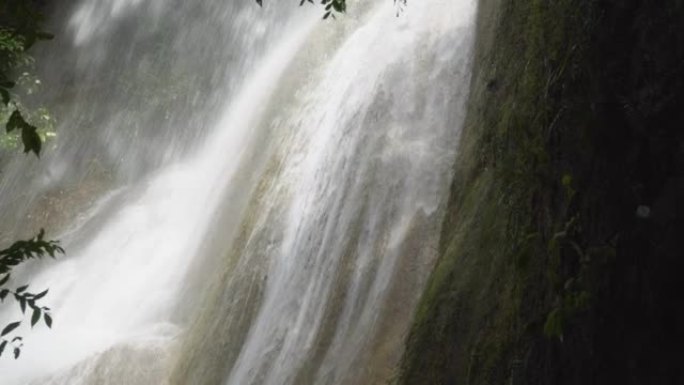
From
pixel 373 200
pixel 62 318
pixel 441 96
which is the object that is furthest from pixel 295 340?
pixel 62 318

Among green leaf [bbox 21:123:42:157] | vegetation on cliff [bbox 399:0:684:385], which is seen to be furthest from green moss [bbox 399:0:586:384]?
green leaf [bbox 21:123:42:157]

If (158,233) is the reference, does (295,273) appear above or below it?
below

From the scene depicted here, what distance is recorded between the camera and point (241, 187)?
34.0 ft

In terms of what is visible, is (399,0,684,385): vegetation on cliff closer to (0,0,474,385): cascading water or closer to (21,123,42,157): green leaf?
(0,0,474,385): cascading water

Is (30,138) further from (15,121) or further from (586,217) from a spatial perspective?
(586,217)

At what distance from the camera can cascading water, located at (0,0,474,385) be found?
20.2ft

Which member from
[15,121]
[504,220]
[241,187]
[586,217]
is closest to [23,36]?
[15,121]

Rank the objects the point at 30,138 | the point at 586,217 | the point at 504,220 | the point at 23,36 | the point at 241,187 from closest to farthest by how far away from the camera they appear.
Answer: the point at 30,138
the point at 23,36
the point at 586,217
the point at 504,220
the point at 241,187

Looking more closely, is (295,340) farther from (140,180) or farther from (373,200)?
(140,180)

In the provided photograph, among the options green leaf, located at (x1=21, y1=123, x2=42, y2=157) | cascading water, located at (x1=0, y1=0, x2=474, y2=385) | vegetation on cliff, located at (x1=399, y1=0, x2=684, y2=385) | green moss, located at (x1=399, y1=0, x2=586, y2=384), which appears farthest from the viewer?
cascading water, located at (x1=0, y1=0, x2=474, y2=385)

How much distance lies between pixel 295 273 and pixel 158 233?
6.17m

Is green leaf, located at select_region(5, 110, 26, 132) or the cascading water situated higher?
the cascading water

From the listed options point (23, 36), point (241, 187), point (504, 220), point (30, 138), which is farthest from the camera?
point (241, 187)

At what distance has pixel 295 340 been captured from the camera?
614 cm
